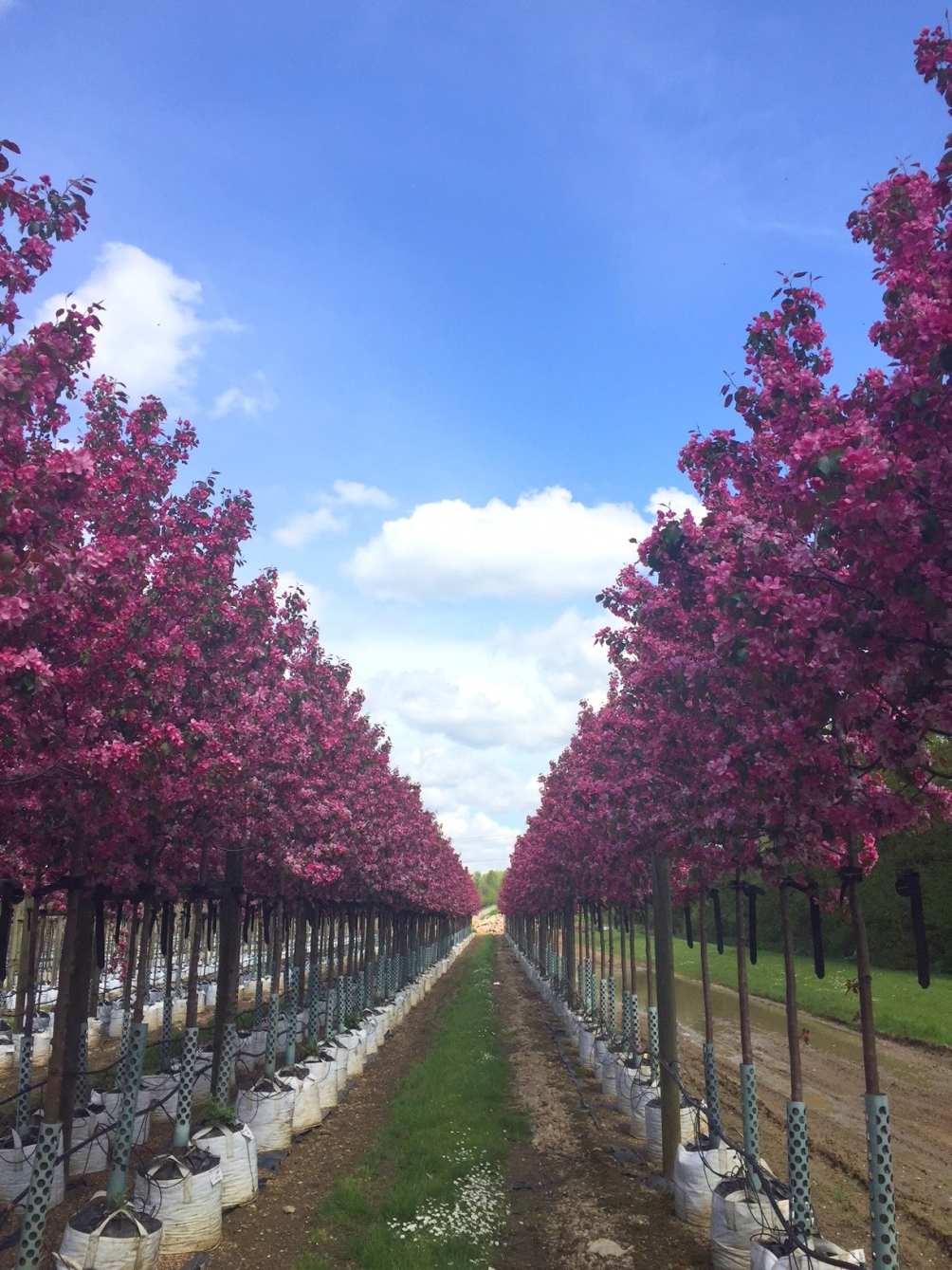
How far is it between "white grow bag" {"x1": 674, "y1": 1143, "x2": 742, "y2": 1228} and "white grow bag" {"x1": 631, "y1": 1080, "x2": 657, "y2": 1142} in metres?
3.34

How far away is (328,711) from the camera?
17.6m

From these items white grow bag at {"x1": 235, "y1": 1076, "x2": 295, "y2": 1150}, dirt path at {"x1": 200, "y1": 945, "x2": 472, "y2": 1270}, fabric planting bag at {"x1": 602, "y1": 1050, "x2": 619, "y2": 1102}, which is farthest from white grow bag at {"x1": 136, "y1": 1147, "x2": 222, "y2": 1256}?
fabric planting bag at {"x1": 602, "y1": 1050, "x2": 619, "y2": 1102}

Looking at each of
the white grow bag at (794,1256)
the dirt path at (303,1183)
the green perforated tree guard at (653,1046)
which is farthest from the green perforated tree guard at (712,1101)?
the dirt path at (303,1183)

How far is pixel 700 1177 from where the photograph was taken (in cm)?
913

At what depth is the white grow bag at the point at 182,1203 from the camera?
836cm

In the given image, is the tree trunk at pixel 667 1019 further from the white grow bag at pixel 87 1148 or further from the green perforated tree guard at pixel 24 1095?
the green perforated tree guard at pixel 24 1095

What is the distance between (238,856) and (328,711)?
458 cm

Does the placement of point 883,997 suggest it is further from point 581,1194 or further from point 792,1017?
point 792,1017

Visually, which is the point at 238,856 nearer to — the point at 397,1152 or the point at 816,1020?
the point at 397,1152

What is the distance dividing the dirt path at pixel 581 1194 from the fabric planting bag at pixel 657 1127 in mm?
208

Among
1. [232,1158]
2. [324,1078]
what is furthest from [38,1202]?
[324,1078]

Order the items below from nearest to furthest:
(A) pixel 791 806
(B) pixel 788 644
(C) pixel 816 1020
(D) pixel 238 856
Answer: (B) pixel 788 644, (A) pixel 791 806, (D) pixel 238 856, (C) pixel 816 1020

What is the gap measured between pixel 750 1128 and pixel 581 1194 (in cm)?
349

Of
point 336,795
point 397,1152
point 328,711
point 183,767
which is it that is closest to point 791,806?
point 183,767
